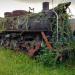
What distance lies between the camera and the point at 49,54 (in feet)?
35.1

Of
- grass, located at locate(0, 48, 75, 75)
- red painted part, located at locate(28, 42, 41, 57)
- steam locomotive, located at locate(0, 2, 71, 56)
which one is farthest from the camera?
steam locomotive, located at locate(0, 2, 71, 56)

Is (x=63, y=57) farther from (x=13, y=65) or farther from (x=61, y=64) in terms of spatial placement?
(x=13, y=65)

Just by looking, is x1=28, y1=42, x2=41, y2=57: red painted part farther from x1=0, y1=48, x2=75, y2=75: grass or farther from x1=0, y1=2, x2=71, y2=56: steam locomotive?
x1=0, y1=48, x2=75, y2=75: grass

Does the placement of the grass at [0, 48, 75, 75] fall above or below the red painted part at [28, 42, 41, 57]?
below

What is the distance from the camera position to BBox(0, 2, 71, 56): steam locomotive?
474 inches

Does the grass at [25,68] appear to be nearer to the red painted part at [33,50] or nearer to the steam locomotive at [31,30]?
the red painted part at [33,50]

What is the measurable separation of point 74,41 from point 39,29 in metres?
1.71

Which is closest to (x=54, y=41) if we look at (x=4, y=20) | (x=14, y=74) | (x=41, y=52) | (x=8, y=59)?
(x=41, y=52)

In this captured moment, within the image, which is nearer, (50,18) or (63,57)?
(63,57)

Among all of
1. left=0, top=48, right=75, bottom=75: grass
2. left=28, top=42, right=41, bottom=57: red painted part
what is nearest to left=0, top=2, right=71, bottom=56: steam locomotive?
left=28, top=42, right=41, bottom=57: red painted part

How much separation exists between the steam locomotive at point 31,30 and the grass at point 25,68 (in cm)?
75

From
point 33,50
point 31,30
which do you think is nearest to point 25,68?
point 33,50

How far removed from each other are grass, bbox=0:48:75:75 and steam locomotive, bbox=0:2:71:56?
2.46 feet

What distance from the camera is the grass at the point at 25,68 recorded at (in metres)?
9.43
